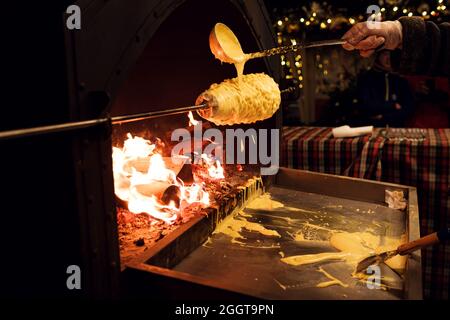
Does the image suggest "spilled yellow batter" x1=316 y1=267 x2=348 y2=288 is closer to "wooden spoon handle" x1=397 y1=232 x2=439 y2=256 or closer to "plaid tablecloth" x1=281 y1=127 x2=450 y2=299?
"wooden spoon handle" x1=397 y1=232 x2=439 y2=256

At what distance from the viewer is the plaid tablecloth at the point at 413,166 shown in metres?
4.39

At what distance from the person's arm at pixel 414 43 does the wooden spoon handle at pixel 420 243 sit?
1.40 metres

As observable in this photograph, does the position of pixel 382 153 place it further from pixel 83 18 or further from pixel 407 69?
pixel 83 18

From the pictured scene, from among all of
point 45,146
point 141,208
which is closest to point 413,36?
point 141,208

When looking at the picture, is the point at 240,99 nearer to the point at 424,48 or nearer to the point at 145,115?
the point at 145,115

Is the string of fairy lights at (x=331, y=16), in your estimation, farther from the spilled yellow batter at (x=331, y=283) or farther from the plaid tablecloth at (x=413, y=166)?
the spilled yellow batter at (x=331, y=283)

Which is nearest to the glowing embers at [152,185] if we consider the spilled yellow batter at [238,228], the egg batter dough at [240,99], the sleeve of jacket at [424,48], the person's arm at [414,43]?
the spilled yellow batter at [238,228]

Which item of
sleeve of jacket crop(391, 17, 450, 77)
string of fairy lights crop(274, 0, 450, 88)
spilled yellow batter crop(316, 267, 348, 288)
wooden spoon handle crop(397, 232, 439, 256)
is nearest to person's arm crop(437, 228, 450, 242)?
wooden spoon handle crop(397, 232, 439, 256)

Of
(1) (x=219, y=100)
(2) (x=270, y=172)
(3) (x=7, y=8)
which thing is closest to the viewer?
(3) (x=7, y=8)

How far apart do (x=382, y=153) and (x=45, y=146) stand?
3.93 m

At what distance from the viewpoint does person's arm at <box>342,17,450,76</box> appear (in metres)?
2.82

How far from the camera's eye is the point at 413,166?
14.7ft

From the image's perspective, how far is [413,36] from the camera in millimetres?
2865

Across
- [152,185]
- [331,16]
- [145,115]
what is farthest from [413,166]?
[331,16]
